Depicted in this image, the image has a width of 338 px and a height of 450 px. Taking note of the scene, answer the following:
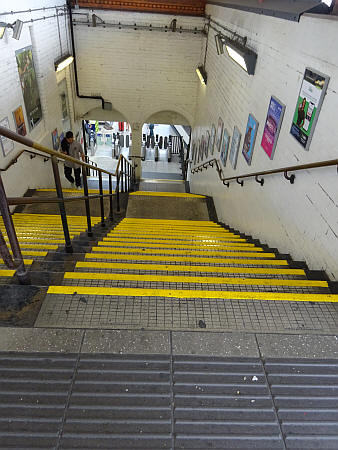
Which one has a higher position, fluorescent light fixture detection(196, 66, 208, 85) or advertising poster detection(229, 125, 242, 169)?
fluorescent light fixture detection(196, 66, 208, 85)

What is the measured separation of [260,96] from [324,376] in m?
3.86

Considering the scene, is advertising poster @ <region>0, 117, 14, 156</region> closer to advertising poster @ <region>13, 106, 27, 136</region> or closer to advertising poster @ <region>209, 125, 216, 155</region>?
advertising poster @ <region>13, 106, 27, 136</region>

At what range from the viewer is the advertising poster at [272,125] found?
378 centimetres

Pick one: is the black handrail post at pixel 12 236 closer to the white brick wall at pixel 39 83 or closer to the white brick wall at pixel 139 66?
the white brick wall at pixel 39 83

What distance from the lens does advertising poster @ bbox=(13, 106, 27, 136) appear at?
5806mm

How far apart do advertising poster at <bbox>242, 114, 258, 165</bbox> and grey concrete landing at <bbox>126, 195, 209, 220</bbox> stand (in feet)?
8.18

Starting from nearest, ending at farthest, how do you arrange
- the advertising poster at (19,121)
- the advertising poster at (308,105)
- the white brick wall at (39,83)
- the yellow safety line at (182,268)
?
the yellow safety line at (182,268)
the advertising poster at (308,105)
the white brick wall at (39,83)
the advertising poster at (19,121)

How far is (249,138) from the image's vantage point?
4.89 metres


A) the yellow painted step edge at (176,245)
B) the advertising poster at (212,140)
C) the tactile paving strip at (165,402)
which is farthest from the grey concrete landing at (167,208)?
the tactile paving strip at (165,402)

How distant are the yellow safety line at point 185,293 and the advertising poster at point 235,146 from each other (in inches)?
147

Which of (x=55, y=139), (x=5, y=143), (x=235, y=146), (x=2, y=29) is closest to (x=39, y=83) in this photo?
(x=55, y=139)

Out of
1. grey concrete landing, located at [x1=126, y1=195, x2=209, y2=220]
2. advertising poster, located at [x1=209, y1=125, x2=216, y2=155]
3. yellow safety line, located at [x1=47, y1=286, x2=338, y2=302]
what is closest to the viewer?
yellow safety line, located at [x1=47, y1=286, x2=338, y2=302]

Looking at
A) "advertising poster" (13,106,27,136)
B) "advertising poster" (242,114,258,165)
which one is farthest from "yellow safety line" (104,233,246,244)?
"advertising poster" (13,106,27,136)

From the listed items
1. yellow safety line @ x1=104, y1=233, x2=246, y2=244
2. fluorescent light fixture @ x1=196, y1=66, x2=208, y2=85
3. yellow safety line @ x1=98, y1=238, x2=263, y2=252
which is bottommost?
yellow safety line @ x1=104, y1=233, x2=246, y2=244
